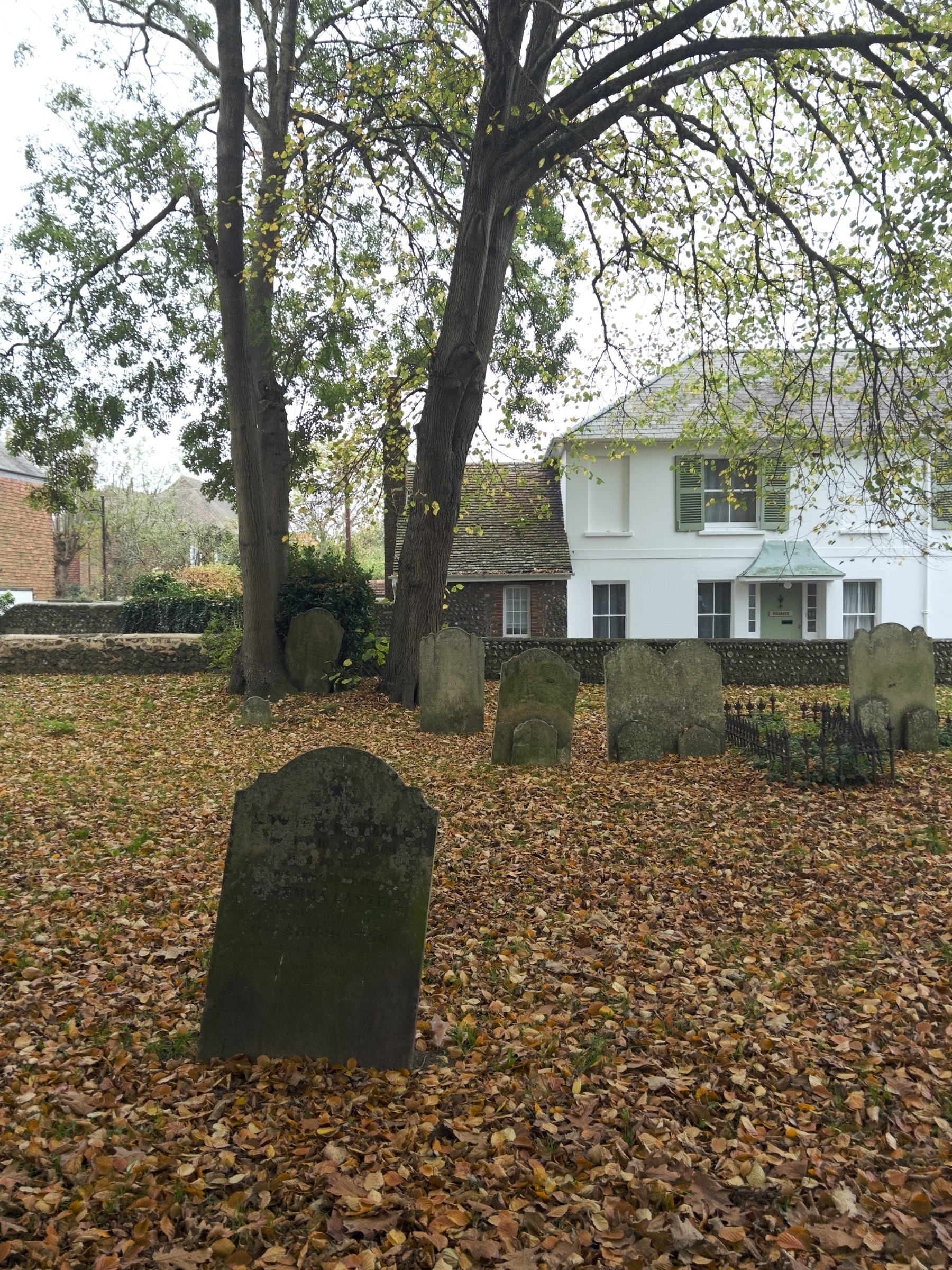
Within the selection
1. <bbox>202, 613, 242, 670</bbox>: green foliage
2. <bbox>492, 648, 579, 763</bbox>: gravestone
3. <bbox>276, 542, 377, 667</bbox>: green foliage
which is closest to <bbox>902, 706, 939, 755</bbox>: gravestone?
<bbox>492, 648, 579, 763</bbox>: gravestone

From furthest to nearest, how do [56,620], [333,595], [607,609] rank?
[56,620] → [607,609] → [333,595]

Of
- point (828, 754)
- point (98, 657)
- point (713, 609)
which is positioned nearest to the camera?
point (828, 754)

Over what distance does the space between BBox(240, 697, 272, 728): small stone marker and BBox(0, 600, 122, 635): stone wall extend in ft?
40.5

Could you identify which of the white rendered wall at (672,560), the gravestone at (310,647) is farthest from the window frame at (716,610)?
the gravestone at (310,647)

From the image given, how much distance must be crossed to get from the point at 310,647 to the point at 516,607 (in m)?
9.07

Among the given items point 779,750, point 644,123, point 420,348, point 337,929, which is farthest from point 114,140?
point 337,929

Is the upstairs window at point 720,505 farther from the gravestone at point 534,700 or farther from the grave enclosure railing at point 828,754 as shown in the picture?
the gravestone at point 534,700

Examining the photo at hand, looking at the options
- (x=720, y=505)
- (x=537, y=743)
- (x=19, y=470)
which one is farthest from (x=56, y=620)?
(x=537, y=743)

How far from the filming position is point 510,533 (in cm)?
2331

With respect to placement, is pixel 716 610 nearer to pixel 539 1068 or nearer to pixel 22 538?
pixel 539 1068

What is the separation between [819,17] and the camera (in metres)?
10.4

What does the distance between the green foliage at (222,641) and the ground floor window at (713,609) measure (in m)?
11.7

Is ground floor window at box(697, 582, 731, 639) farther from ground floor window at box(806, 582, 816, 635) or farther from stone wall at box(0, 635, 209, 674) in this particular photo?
stone wall at box(0, 635, 209, 674)

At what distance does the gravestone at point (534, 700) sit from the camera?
9.84 meters
